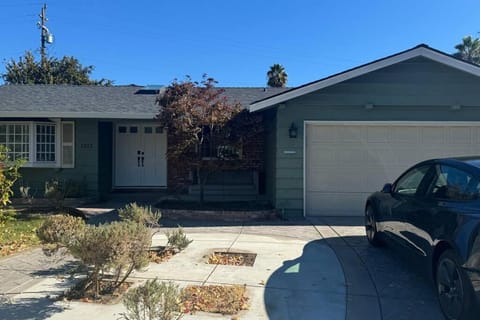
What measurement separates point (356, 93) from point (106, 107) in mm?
7505

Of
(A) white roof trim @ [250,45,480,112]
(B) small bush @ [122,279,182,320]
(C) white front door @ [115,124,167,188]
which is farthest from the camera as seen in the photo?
(C) white front door @ [115,124,167,188]

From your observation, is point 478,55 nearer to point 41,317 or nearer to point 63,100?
point 63,100

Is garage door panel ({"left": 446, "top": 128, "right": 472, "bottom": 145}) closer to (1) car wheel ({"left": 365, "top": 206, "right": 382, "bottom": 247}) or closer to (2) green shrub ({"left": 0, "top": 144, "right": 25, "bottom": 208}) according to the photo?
(1) car wheel ({"left": 365, "top": 206, "right": 382, "bottom": 247})

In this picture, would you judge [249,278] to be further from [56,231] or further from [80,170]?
[80,170]

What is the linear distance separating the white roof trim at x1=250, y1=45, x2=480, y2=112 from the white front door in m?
5.43

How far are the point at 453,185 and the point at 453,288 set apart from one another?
1060mm

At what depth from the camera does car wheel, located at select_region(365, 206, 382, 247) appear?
20.4 ft

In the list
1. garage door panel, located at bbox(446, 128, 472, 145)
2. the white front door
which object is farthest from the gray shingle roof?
garage door panel, located at bbox(446, 128, 472, 145)

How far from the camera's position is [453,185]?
396cm

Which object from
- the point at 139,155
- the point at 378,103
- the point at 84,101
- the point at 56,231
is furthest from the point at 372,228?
the point at 84,101

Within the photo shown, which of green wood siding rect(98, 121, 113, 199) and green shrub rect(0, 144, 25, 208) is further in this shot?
green wood siding rect(98, 121, 113, 199)

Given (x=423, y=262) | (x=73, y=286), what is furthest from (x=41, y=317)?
(x=423, y=262)

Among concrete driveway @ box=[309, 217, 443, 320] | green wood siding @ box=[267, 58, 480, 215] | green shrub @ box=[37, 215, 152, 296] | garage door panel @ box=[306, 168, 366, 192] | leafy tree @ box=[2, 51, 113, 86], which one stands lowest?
concrete driveway @ box=[309, 217, 443, 320]

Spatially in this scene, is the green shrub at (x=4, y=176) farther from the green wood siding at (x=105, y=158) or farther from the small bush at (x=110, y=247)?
the green wood siding at (x=105, y=158)
